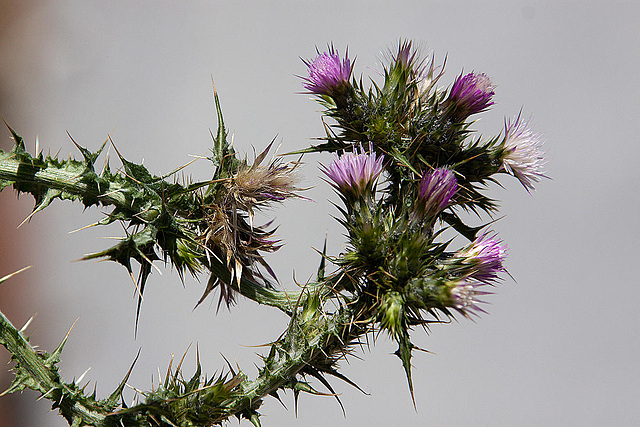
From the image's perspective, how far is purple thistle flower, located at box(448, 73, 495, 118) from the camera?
158 cm

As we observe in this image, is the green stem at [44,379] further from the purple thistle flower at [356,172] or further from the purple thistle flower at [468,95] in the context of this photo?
the purple thistle flower at [468,95]

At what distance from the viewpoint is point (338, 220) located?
1.45 m

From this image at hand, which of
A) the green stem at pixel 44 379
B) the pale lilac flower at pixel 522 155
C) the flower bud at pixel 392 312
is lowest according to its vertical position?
the green stem at pixel 44 379

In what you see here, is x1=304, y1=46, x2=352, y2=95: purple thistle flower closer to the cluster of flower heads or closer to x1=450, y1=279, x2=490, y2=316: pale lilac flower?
the cluster of flower heads

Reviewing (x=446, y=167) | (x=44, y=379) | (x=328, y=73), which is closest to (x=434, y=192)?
(x=446, y=167)

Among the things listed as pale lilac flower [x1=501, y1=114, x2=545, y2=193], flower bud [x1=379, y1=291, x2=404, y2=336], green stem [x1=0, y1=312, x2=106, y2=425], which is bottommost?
green stem [x1=0, y1=312, x2=106, y2=425]

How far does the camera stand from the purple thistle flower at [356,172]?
4.89 ft

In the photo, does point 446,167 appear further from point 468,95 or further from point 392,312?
point 392,312

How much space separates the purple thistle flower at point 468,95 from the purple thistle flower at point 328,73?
308 millimetres

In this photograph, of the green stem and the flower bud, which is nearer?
the flower bud

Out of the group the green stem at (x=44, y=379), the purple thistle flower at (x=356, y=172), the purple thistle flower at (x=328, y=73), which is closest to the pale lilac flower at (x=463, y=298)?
the purple thistle flower at (x=356, y=172)

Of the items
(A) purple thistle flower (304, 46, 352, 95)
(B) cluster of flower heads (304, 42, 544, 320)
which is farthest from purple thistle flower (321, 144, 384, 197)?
(A) purple thistle flower (304, 46, 352, 95)

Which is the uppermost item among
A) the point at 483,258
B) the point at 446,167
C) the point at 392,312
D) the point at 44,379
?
the point at 446,167

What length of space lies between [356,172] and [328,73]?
0.35 meters
